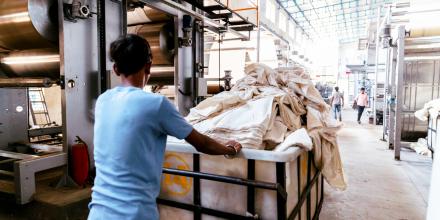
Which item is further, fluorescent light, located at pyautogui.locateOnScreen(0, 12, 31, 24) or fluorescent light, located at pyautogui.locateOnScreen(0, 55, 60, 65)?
fluorescent light, located at pyautogui.locateOnScreen(0, 55, 60, 65)

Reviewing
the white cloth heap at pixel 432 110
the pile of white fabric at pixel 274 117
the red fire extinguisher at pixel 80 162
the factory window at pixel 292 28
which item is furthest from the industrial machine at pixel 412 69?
the factory window at pixel 292 28

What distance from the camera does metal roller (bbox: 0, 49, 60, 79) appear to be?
9.42ft

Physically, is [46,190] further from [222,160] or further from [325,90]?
[325,90]

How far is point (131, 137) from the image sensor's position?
4.04 ft

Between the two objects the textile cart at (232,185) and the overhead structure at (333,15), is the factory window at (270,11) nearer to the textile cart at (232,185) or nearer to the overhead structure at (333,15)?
the overhead structure at (333,15)

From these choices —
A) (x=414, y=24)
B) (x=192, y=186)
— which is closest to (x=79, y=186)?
(x=192, y=186)

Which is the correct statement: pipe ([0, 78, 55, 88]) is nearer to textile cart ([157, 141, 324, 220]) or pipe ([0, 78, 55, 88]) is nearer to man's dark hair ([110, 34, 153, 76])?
textile cart ([157, 141, 324, 220])

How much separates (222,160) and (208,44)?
10014mm

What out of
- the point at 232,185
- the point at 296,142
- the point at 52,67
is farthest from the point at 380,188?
the point at 52,67

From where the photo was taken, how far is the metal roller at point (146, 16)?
13.9ft

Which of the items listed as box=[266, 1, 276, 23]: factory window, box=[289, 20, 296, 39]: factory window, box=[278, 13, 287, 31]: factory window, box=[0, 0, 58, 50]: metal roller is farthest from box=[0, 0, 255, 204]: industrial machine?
box=[289, 20, 296, 39]: factory window

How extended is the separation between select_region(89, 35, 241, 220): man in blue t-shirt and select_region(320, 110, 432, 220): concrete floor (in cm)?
232

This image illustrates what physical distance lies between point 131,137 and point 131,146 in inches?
1.6

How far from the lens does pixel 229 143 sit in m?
1.53
